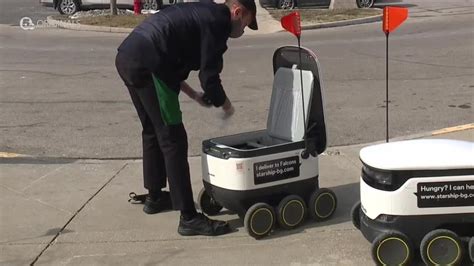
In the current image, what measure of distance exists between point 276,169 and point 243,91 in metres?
4.88

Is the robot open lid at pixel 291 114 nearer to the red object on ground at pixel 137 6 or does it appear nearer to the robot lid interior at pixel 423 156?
the robot lid interior at pixel 423 156

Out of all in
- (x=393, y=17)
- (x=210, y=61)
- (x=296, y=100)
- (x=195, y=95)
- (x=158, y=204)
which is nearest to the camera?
(x=210, y=61)

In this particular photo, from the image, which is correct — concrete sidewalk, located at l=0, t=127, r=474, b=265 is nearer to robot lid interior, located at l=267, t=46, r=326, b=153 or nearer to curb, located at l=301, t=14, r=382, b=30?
robot lid interior, located at l=267, t=46, r=326, b=153

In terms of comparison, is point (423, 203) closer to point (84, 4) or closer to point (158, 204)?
point (158, 204)

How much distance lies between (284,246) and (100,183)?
Answer: 1.95 m

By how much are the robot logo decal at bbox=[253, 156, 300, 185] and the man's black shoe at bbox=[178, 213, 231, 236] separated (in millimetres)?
392

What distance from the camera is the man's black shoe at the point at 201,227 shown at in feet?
14.0

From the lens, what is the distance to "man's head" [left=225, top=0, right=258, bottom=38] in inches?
163

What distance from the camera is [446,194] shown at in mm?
3568

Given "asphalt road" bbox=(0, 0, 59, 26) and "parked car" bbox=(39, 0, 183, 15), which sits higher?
"parked car" bbox=(39, 0, 183, 15)

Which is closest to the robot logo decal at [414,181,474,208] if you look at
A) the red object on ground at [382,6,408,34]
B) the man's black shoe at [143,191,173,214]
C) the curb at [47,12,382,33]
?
the red object on ground at [382,6,408,34]

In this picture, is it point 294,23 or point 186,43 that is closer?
point 186,43

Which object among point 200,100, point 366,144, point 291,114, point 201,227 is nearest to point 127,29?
point 366,144

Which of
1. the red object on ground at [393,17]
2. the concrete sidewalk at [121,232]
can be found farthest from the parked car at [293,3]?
the red object on ground at [393,17]
